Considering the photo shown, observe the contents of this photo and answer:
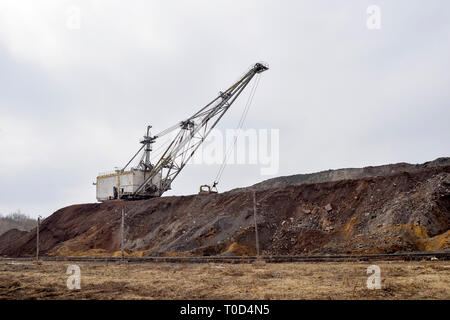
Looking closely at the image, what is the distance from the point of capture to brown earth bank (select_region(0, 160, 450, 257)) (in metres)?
22.5

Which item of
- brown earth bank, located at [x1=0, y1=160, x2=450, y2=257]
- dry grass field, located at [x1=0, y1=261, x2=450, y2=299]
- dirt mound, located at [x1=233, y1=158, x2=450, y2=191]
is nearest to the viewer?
dry grass field, located at [x1=0, y1=261, x2=450, y2=299]

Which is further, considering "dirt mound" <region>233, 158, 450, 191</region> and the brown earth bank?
"dirt mound" <region>233, 158, 450, 191</region>

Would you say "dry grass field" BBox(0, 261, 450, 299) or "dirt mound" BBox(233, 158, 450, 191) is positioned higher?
"dirt mound" BBox(233, 158, 450, 191)

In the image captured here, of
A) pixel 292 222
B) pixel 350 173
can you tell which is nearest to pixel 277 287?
pixel 292 222

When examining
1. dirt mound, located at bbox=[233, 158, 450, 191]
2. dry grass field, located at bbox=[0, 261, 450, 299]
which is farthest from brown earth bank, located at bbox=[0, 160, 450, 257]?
dry grass field, located at bbox=[0, 261, 450, 299]

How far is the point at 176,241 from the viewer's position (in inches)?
1233

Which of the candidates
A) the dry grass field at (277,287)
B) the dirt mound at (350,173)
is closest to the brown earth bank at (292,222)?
the dirt mound at (350,173)

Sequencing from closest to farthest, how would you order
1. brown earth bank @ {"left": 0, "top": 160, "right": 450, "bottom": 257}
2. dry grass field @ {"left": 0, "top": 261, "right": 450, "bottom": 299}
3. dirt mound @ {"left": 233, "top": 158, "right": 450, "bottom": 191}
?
dry grass field @ {"left": 0, "top": 261, "right": 450, "bottom": 299} → brown earth bank @ {"left": 0, "top": 160, "right": 450, "bottom": 257} → dirt mound @ {"left": 233, "top": 158, "right": 450, "bottom": 191}

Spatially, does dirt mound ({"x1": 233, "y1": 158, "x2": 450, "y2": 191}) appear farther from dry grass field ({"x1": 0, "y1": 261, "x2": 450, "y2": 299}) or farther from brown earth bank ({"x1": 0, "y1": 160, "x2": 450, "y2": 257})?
dry grass field ({"x1": 0, "y1": 261, "x2": 450, "y2": 299})

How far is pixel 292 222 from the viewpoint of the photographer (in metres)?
28.9

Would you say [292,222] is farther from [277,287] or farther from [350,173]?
[350,173]

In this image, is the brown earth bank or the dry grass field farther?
the brown earth bank

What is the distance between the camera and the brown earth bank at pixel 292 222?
22.5 metres
